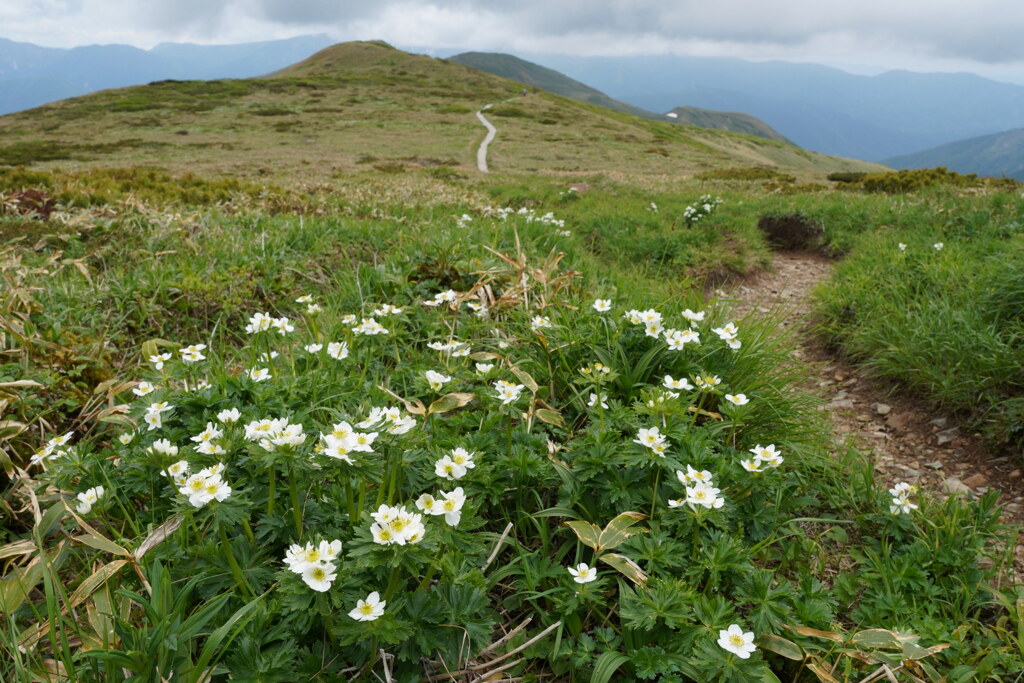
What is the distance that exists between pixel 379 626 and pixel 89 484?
59.7 inches

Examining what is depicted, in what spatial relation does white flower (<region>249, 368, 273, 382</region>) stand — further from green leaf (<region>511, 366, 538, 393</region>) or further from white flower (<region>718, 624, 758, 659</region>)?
white flower (<region>718, 624, 758, 659</region>)

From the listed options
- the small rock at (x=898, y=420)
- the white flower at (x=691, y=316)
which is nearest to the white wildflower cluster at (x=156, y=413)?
the white flower at (x=691, y=316)

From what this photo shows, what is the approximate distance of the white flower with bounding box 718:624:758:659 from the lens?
5.48 ft

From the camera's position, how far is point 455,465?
2.08 m

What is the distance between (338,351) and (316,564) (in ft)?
6.03

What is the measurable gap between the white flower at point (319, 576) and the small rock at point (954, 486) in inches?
135

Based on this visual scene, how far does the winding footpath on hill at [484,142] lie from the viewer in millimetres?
25930

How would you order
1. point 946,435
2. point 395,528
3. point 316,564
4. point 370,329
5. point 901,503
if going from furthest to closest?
point 946,435 < point 370,329 < point 901,503 < point 395,528 < point 316,564

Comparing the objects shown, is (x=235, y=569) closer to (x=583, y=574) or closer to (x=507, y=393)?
(x=583, y=574)

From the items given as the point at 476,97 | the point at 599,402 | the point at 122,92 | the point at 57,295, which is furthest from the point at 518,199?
the point at 122,92

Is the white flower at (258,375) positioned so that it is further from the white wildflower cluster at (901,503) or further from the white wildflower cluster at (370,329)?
the white wildflower cluster at (901,503)

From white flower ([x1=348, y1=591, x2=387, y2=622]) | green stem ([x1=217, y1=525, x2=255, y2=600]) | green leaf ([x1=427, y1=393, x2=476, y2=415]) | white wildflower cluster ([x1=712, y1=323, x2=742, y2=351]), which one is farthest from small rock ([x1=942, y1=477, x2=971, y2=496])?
green stem ([x1=217, y1=525, x2=255, y2=600])

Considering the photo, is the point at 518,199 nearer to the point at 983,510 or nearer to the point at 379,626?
the point at 983,510

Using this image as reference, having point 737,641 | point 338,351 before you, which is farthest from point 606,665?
point 338,351
